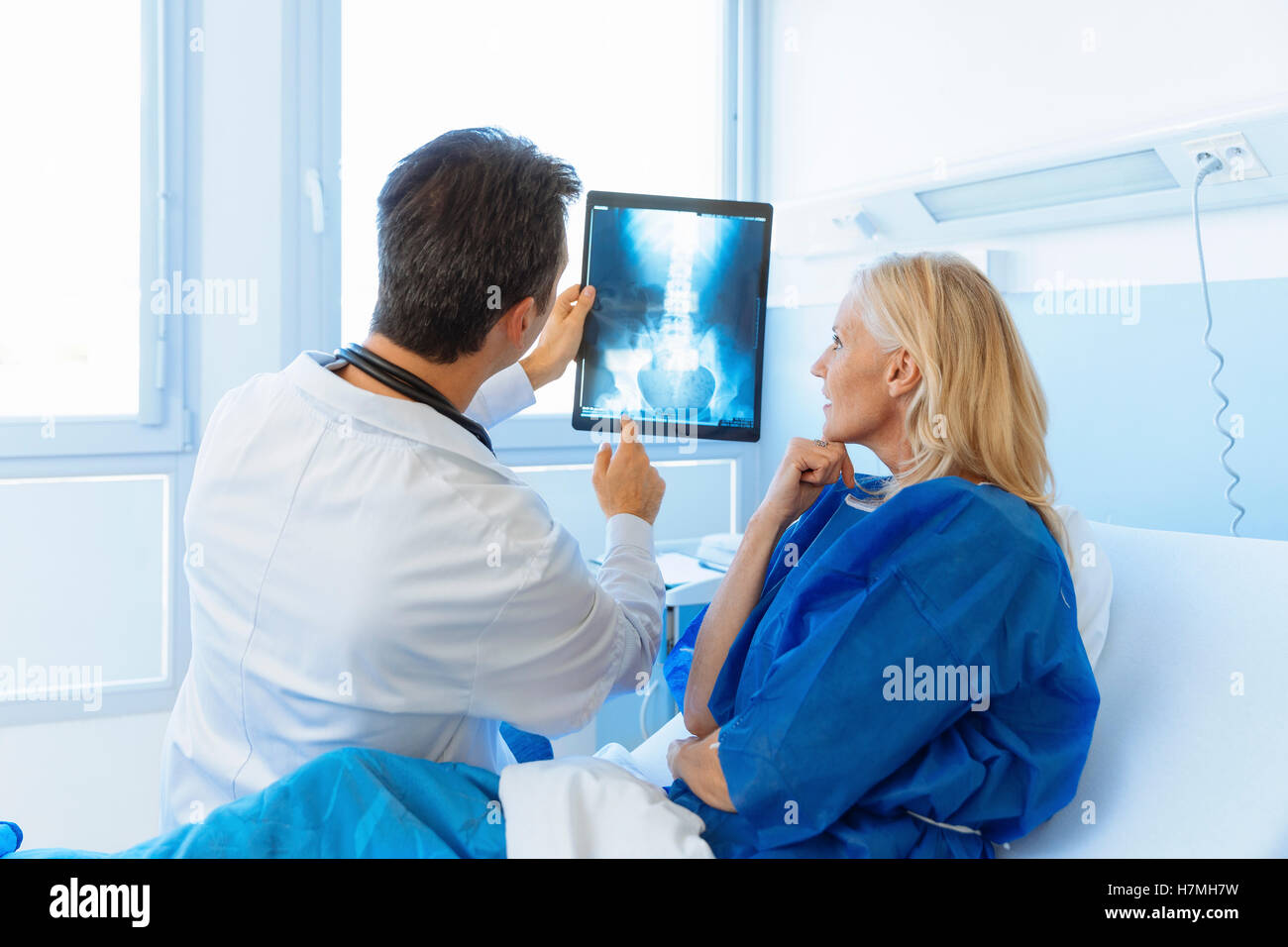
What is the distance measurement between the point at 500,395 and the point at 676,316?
33 cm

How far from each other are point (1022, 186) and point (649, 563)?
1.27m

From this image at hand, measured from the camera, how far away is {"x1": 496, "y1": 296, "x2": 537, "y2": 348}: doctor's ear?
4.12 ft

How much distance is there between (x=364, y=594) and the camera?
107 centimetres

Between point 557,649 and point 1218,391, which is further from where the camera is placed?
point 1218,391

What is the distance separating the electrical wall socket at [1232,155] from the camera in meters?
1.68

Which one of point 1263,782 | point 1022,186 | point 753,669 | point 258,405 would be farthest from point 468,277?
point 1022,186

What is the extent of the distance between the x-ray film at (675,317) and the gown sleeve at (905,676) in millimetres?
564

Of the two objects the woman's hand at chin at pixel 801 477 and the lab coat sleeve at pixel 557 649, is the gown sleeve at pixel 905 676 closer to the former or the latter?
the lab coat sleeve at pixel 557 649

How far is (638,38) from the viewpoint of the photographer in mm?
3008

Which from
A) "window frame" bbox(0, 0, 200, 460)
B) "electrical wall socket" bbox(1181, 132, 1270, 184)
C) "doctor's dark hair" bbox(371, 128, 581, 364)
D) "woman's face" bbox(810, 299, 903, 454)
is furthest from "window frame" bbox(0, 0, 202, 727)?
"electrical wall socket" bbox(1181, 132, 1270, 184)

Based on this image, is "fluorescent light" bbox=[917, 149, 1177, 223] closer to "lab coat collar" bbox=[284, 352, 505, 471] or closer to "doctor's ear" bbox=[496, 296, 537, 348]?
"doctor's ear" bbox=[496, 296, 537, 348]

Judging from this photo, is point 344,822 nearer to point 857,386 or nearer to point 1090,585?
point 857,386

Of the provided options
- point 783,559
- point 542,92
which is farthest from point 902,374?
point 542,92
